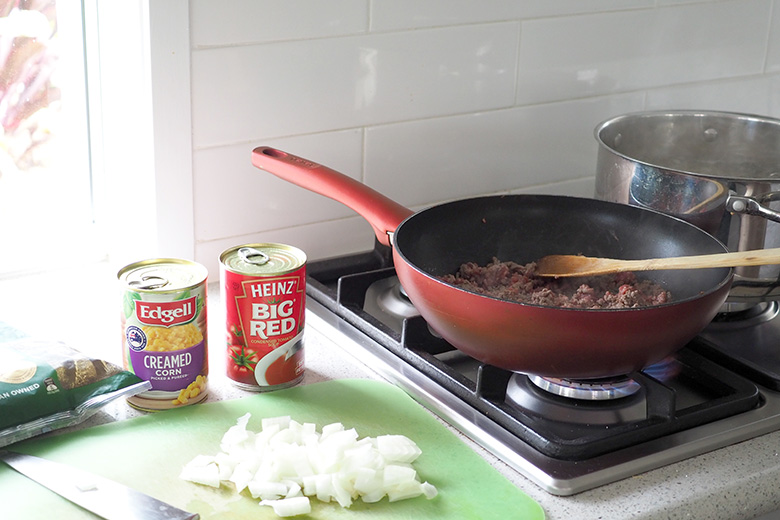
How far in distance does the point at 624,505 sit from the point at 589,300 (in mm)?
256

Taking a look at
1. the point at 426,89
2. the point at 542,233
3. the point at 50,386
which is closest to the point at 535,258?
the point at 542,233

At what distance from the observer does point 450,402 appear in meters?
0.86

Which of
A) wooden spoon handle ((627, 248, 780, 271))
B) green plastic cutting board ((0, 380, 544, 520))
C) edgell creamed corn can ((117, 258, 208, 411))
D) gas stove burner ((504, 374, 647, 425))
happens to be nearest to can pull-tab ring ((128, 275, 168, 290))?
edgell creamed corn can ((117, 258, 208, 411))

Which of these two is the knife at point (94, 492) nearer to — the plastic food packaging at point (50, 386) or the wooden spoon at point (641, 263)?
the plastic food packaging at point (50, 386)

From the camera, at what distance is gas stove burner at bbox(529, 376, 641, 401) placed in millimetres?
865

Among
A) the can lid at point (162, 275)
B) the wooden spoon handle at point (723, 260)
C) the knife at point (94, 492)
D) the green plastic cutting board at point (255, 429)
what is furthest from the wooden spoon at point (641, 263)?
the knife at point (94, 492)

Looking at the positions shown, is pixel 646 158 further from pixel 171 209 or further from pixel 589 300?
Answer: pixel 171 209

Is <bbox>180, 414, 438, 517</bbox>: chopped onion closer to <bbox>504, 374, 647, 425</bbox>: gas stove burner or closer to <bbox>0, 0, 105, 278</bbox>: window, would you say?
<bbox>504, 374, 647, 425</bbox>: gas stove burner

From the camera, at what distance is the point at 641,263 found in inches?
35.8

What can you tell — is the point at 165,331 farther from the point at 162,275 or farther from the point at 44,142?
the point at 44,142

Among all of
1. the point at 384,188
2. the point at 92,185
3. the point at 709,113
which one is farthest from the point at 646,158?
the point at 92,185

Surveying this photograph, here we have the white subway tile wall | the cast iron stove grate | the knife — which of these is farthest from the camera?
the white subway tile wall

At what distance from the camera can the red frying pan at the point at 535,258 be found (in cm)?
78

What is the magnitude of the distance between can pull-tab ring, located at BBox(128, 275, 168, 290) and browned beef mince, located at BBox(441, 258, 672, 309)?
30 centimetres
